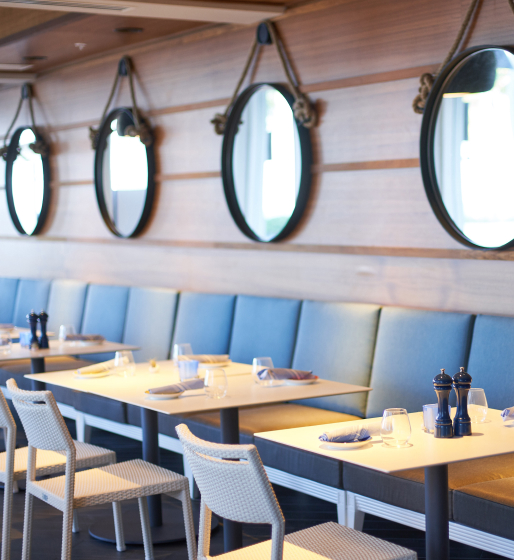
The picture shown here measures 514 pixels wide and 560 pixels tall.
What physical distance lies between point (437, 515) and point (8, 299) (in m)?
5.13

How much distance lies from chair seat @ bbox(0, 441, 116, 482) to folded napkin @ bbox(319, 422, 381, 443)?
114 centimetres

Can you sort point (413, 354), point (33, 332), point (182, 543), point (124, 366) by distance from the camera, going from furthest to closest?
1. point (33, 332)
2. point (413, 354)
3. point (124, 366)
4. point (182, 543)

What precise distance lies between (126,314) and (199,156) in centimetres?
116

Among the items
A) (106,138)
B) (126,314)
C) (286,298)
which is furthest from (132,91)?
(286,298)

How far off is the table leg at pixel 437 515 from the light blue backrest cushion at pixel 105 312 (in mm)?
3428

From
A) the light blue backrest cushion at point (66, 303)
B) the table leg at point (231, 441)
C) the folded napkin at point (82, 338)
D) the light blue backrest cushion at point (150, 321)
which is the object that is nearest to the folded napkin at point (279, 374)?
the table leg at point (231, 441)

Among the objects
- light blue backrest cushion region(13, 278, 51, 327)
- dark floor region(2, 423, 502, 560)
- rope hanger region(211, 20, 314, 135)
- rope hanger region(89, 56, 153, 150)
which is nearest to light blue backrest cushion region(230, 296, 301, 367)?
dark floor region(2, 423, 502, 560)

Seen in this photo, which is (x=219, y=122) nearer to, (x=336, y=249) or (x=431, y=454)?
(x=336, y=249)

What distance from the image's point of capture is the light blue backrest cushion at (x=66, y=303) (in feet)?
19.4

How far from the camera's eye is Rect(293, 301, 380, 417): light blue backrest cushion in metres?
3.84

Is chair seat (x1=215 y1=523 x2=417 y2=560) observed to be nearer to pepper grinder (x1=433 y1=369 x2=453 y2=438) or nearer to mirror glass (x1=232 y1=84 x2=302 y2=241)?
pepper grinder (x1=433 y1=369 x2=453 y2=438)

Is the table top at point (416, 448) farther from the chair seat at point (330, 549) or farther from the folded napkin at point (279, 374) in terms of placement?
the folded napkin at point (279, 374)

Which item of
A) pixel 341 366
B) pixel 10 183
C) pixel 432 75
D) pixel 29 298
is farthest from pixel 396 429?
pixel 10 183

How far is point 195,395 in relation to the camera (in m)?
3.03
